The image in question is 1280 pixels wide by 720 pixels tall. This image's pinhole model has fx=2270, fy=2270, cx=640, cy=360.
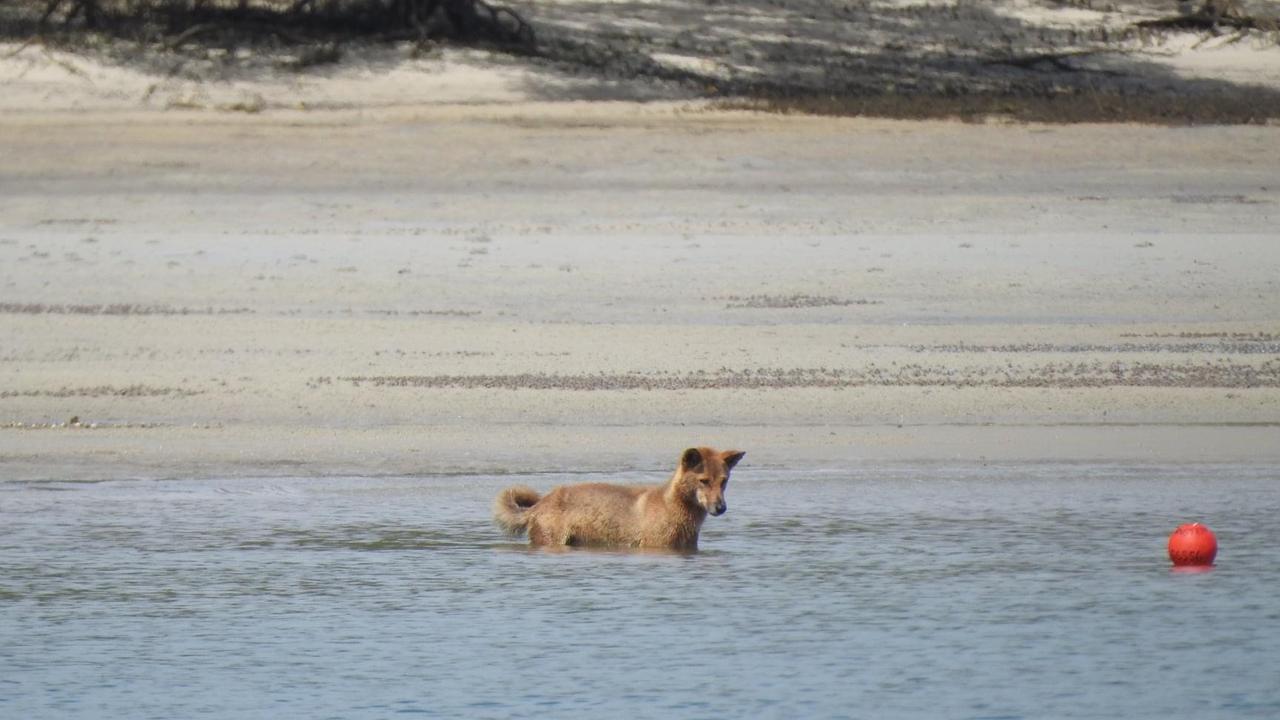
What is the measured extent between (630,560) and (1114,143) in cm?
936

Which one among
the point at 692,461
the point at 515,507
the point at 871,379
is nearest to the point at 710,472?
the point at 692,461

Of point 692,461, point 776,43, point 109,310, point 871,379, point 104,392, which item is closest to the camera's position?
point 692,461

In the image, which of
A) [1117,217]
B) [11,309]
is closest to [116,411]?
[11,309]

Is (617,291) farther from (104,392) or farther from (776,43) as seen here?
(776,43)

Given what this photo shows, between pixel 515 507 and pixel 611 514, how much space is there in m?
0.42

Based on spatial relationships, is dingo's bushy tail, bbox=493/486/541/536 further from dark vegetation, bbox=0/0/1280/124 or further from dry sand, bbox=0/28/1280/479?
dark vegetation, bbox=0/0/1280/124

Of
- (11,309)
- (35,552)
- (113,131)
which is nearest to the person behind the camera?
(35,552)

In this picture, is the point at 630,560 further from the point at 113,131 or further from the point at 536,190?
the point at 113,131

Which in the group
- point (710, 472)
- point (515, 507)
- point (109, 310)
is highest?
point (710, 472)

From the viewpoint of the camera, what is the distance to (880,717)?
6.75 metres

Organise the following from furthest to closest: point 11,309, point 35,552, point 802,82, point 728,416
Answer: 1. point 802,82
2. point 11,309
3. point 728,416
4. point 35,552

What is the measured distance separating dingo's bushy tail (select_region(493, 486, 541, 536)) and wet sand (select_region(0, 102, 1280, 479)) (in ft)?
4.22

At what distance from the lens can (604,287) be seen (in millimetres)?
13562

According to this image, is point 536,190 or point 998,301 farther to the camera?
point 536,190
